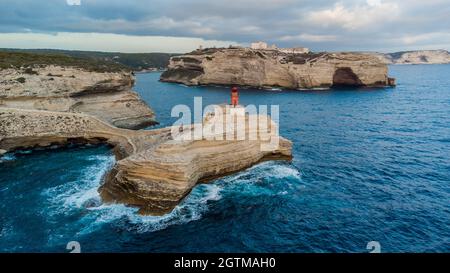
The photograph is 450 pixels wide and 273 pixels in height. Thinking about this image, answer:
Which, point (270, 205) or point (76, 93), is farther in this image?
point (76, 93)

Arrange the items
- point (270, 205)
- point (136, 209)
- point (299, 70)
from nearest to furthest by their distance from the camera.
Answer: point (136, 209) → point (270, 205) → point (299, 70)

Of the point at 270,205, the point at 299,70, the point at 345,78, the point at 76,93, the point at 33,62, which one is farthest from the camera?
the point at 345,78

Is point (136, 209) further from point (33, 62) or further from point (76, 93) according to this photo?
point (33, 62)

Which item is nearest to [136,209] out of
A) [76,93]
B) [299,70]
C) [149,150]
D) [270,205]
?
[149,150]

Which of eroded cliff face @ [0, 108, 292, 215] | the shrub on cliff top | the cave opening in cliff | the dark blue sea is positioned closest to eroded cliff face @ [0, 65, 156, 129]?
the shrub on cliff top

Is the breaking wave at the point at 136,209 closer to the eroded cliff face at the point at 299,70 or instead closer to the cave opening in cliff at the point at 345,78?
the eroded cliff face at the point at 299,70

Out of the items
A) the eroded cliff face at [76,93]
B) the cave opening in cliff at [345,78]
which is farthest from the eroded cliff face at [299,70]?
the eroded cliff face at [76,93]
